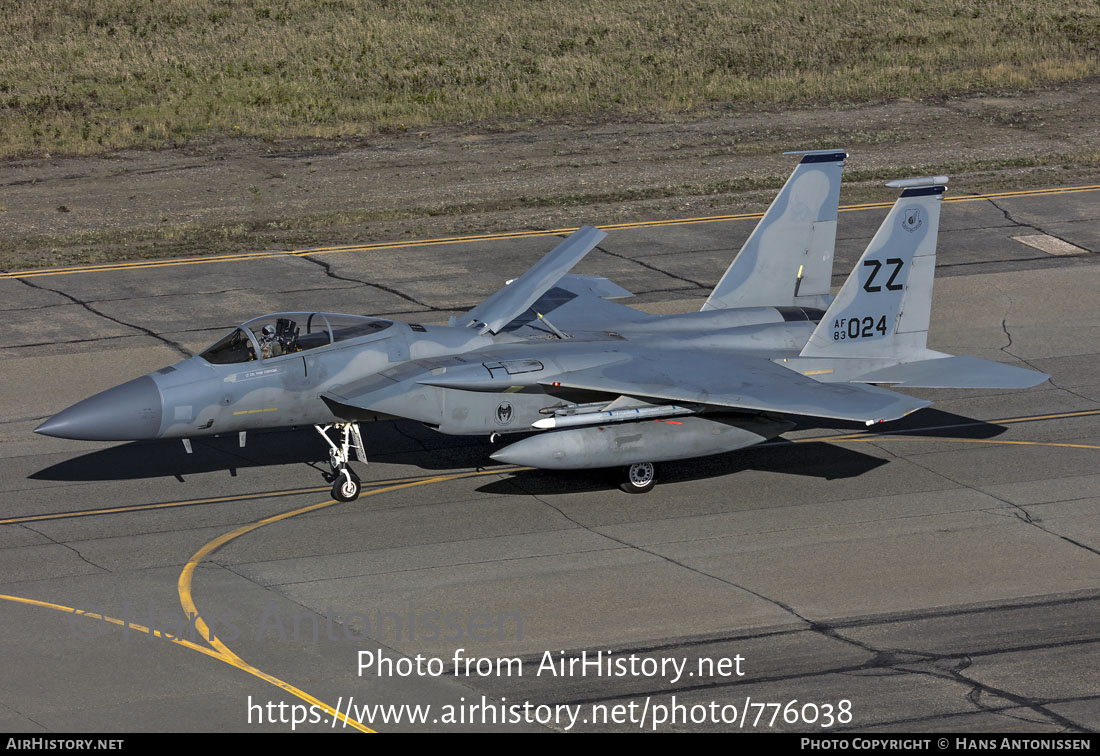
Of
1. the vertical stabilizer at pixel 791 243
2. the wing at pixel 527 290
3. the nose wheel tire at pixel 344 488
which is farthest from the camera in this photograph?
the vertical stabilizer at pixel 791 243

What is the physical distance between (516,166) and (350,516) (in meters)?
22.4

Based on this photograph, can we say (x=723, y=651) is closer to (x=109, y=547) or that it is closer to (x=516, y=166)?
(x=109, y=547)

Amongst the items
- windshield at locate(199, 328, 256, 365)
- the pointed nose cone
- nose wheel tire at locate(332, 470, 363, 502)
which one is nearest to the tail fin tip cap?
nose wheel tire at locate(332, 470, 363, 502)

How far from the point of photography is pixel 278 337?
19016 mm

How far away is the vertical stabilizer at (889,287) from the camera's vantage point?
20.7m

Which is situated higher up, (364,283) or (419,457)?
(364,283)

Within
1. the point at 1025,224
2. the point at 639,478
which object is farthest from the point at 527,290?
the point at 1025,224

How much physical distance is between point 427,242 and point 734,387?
16.0 m

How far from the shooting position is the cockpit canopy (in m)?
18.8

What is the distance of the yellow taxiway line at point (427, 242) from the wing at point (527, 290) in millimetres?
11221

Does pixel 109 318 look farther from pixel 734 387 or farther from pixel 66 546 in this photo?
pixel 734 387

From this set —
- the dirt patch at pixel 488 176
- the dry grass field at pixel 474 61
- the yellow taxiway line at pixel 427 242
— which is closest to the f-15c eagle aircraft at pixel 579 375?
the yellow taxiway line at pixel 427 242

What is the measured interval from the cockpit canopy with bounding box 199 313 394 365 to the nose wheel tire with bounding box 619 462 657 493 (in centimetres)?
449

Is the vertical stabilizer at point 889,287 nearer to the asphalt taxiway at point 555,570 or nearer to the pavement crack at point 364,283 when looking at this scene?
the asphalt taxiway at point 555,570
